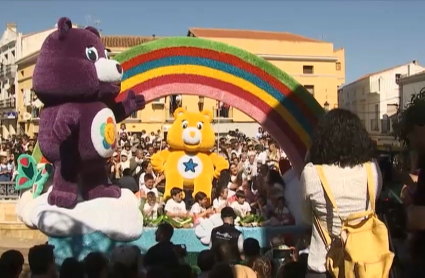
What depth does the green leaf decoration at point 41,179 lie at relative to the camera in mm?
6979

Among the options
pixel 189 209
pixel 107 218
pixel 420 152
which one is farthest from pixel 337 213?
pixel 189 209

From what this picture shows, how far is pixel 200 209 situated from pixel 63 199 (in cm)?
204

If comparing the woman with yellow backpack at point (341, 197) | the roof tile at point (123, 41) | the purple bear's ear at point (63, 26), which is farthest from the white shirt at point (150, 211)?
the roof tile at point (123, 41)

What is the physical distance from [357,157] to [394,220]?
1519mm

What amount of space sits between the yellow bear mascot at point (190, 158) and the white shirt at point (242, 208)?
0.75 meters

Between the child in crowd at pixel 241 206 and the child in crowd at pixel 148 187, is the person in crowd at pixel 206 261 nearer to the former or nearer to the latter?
the child in crowd at pixel 241 206

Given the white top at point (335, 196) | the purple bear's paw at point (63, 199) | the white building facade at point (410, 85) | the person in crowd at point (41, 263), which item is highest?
the white building facade at point (410, 85)

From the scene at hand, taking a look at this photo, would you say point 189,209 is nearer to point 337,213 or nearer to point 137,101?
point 137,101

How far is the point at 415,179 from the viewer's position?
347 cm

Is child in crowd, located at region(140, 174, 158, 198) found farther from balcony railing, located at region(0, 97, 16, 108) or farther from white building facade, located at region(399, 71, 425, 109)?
balcony railing, located at region(0, 97, 16, 108)

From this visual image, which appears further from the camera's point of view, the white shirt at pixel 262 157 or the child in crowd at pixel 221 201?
the white shirt at pixel 262 157

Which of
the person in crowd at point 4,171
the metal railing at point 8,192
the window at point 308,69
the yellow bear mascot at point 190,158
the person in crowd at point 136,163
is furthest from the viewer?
the window at point 308,69

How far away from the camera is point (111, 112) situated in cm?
668

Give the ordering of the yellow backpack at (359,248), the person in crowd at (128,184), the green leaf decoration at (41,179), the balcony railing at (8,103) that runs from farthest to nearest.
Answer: the balcony railing at (8,103)
the person in crowd at (128,184)
the green leaf decoration at (41,179)
the yellow backpack at (359,248)
